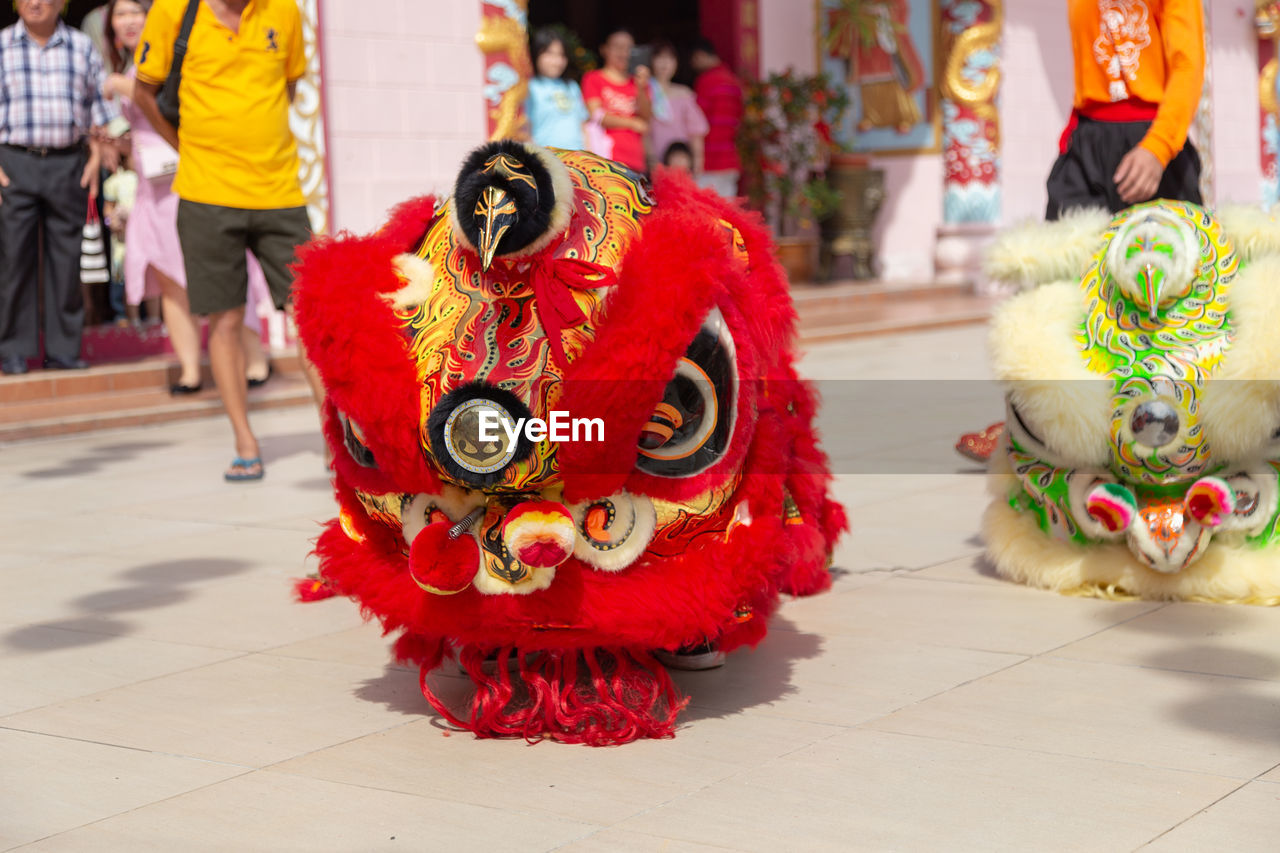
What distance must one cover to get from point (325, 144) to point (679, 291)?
7564mm

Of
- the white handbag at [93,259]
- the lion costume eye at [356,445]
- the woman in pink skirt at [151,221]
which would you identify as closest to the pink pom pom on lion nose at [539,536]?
the lion costume eye at [356,445]

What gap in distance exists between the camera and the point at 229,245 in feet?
19.1

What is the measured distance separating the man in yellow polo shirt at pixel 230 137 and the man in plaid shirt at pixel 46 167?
2.66 meters

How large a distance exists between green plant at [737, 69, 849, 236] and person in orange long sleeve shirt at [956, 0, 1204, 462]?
31.5ft

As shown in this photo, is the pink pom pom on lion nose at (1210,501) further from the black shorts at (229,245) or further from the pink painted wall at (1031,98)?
the pink painted wall at (1031,98)

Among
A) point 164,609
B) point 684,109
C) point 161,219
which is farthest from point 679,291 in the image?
point 684,109

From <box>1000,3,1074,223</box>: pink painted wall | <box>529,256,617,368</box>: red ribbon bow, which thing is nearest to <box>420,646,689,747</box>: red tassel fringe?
<box>529,256,617,368</box>: red ribbon bow

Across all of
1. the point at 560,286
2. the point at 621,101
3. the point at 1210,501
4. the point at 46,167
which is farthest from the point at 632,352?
the point at 621,101

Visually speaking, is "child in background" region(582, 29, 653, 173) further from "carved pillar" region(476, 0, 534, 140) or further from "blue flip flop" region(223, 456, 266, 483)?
"blue flip flop" region(223, 456, 266, 483)

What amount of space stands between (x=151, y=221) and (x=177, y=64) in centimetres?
284

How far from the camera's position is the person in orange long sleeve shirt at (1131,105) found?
4.48 meters

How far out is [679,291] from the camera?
294 cm

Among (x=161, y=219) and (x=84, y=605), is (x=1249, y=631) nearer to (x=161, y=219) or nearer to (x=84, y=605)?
(x=84, y=605)

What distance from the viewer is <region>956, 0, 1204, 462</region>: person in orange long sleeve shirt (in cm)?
448
